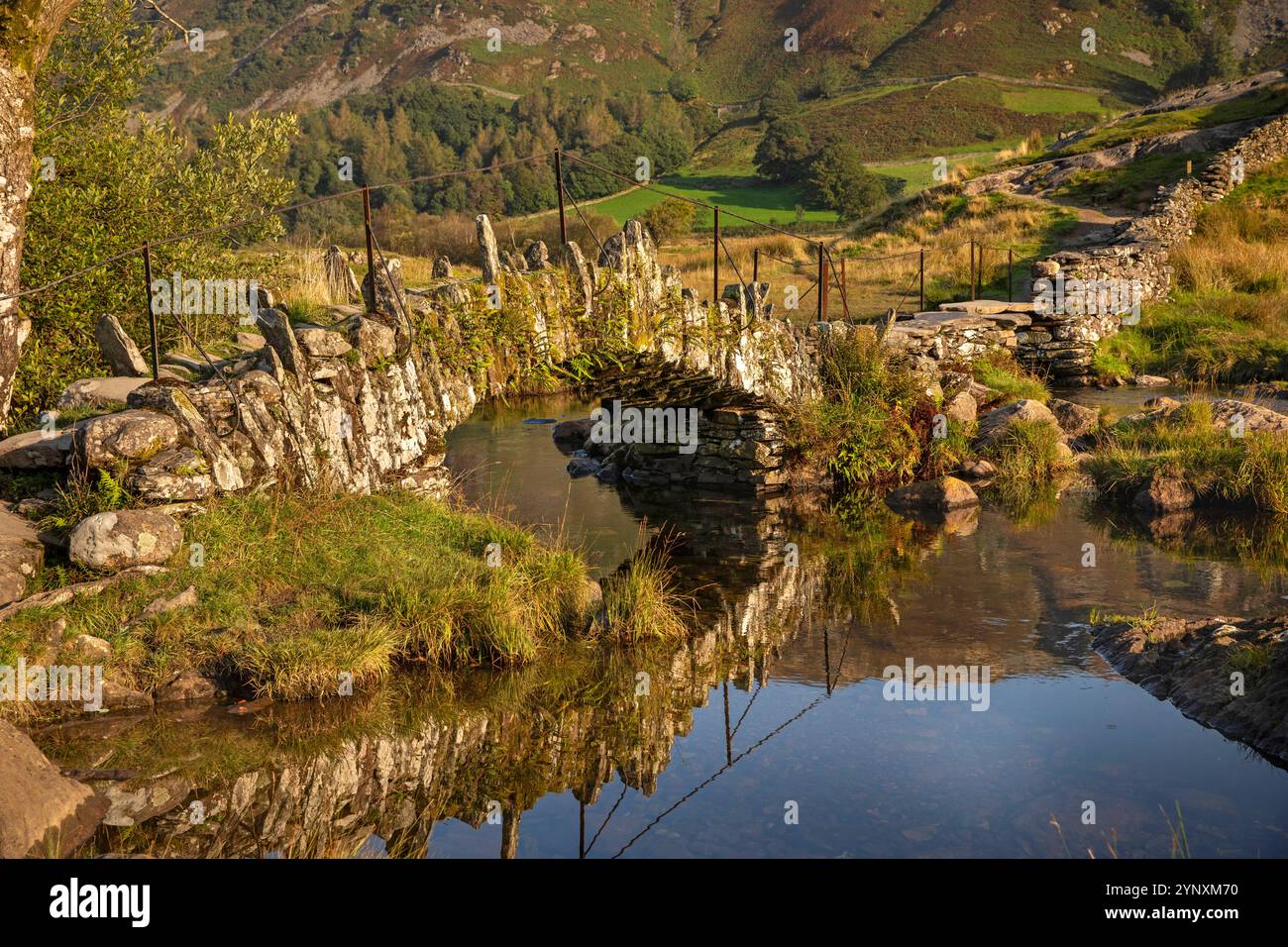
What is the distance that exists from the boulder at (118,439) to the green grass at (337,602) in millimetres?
828

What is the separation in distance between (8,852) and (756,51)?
160 meters

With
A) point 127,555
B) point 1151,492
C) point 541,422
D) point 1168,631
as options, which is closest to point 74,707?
point 127,555

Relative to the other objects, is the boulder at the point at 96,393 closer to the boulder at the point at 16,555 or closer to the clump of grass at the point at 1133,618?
the boulder at the point at 16,555

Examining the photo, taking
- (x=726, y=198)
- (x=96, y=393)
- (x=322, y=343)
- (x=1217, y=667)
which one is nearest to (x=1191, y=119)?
(x=726, y=198)

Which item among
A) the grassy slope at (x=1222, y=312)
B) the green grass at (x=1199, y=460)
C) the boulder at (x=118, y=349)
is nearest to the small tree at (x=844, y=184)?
the grassy slope at (x=1222, y=312)

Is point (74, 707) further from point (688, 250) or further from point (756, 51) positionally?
point (756, 51)

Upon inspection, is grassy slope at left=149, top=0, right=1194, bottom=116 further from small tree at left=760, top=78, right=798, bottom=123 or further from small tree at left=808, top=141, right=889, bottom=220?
small tree at left=808, top=141, right=889, bottom=220

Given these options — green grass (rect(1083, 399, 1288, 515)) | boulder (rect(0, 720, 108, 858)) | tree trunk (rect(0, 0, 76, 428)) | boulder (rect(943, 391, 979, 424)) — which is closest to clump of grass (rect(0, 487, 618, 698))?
boulder (rect(0, 720, 108, 858))

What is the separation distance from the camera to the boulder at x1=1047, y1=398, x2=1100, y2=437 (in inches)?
828

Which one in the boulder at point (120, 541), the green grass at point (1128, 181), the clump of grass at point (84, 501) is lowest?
the boulder at point (120, 541)

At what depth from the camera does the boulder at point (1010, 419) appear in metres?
20.2

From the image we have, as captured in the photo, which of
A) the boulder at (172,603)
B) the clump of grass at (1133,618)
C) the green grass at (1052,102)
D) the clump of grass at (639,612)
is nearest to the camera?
the boulder at (172,603)

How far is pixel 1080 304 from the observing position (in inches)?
1084

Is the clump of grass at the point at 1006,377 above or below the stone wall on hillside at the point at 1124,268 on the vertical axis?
below
